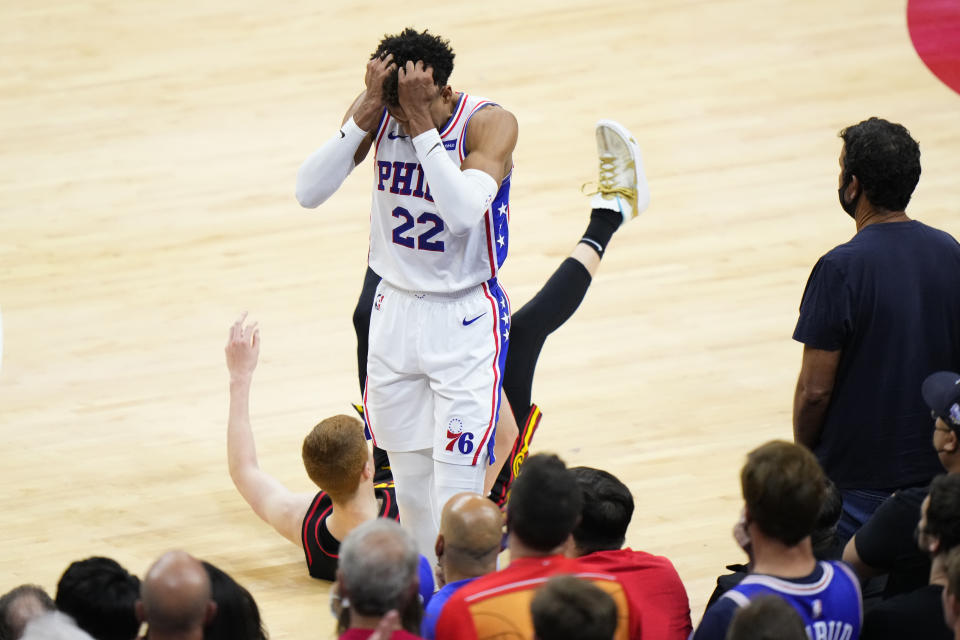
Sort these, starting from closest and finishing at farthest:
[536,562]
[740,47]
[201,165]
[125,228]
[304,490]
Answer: [536,562] → [304,490] → [125,228] → [201,165] → [740,47]

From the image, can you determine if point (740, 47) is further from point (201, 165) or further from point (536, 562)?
point (536, 562)

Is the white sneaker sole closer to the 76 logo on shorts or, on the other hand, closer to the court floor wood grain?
the court floor wood grain

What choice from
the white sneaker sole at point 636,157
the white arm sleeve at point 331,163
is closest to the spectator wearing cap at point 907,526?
the white arm sleeve at point 331,163

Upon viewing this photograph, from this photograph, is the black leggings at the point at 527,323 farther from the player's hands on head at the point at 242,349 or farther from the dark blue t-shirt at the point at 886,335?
the dark blue t-shirt at the point at 886,335

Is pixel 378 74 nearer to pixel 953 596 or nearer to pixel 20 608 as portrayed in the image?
pixel 20 608

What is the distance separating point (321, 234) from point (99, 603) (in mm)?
4515

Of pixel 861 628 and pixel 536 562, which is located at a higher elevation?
pixel 536 562

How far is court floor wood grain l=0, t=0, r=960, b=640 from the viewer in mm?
5391

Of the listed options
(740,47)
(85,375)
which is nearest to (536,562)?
(85,375)

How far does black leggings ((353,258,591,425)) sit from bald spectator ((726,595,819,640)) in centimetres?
270

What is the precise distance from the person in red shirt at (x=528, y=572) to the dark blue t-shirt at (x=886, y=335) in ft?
3.88

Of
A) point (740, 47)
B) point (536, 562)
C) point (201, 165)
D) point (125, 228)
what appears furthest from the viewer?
point (740, 47)

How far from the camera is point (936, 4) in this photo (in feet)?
31.7

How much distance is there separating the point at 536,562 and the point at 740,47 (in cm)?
670
